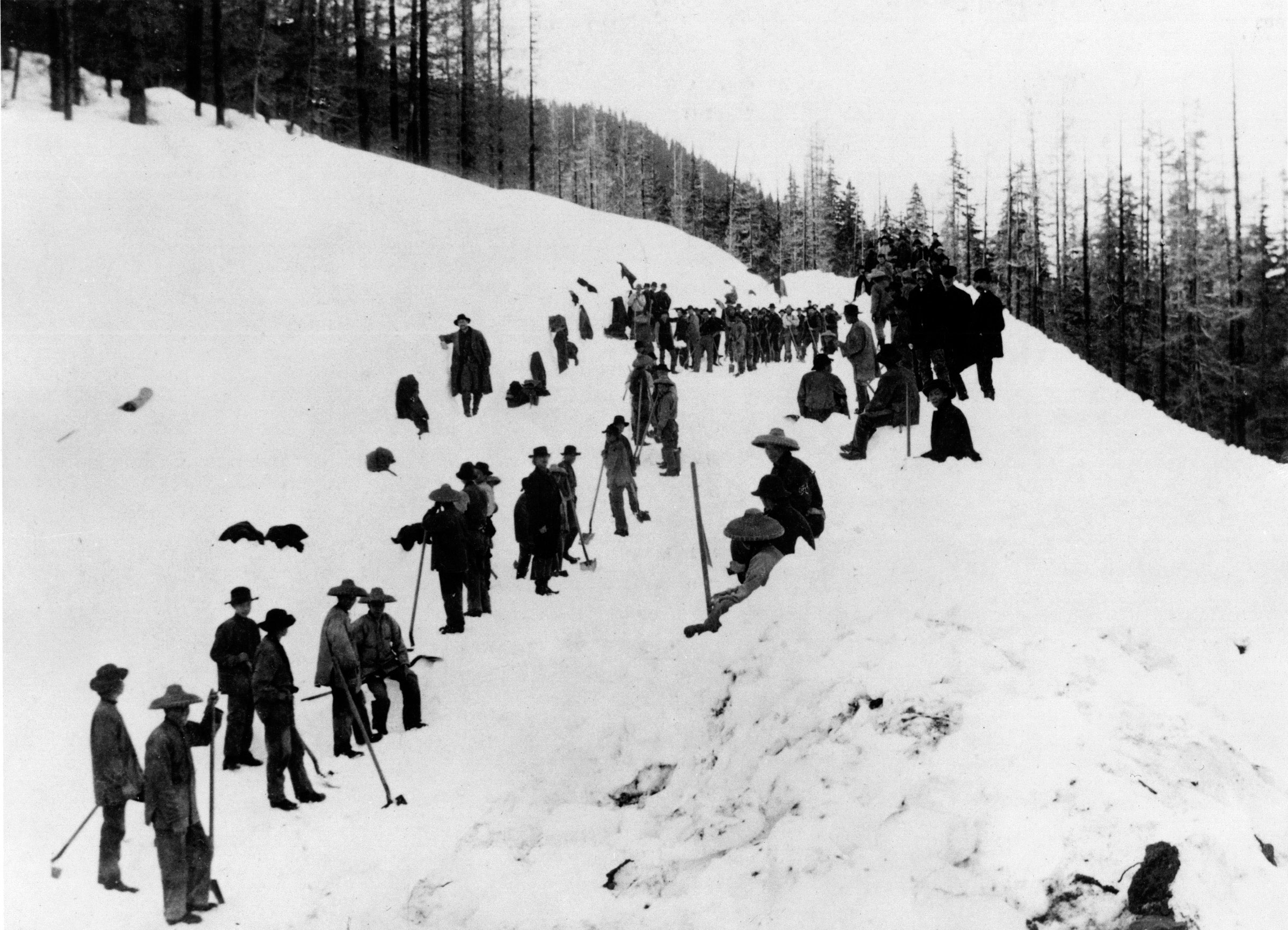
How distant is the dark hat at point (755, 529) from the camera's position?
8125 mm

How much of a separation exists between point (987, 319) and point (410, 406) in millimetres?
9345

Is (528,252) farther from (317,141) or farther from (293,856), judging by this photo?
(293,856)

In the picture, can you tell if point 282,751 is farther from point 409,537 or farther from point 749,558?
point 409,537

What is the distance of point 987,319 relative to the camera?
11547 millimetres

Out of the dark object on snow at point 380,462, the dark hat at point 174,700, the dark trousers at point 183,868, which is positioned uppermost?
the dark object on snow at point 380,462

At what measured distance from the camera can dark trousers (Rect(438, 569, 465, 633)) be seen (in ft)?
34.1

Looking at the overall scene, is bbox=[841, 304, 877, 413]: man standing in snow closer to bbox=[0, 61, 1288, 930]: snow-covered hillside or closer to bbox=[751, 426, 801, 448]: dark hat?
bbox=[0, 61, 1288, 930]: snow-covered hillside

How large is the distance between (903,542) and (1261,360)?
1530 inches

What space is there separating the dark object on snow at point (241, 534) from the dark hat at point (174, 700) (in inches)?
199

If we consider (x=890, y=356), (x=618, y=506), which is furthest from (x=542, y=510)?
(x=890, y=356)

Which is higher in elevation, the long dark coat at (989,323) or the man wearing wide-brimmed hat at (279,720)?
the long dark coat at (989,323)

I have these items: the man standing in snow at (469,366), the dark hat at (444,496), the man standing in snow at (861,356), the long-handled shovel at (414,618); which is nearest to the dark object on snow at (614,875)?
the long-handled shovel at (414,618)

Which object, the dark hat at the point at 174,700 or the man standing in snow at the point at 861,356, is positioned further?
the man standing in snow at the point at 861,356

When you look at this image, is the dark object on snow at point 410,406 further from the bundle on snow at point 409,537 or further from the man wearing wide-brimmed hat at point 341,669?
the man wearing wide-brimmed hat at point 341,669
